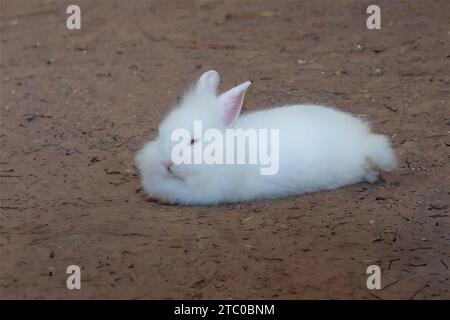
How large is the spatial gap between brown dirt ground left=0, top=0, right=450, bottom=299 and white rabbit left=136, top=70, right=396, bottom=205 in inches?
4.1

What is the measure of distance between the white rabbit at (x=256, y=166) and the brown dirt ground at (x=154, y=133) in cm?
10

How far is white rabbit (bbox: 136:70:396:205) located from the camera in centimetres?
489

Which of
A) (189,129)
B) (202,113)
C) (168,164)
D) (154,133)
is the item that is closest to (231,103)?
(202,113)

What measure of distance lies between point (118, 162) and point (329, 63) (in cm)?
260

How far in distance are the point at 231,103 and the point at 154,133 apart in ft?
4.45

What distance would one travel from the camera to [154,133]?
20.3 feet

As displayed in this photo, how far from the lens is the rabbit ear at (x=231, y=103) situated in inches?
195

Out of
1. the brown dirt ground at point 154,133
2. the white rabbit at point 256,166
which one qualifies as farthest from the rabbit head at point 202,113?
the brown dirt ground at point 154,133

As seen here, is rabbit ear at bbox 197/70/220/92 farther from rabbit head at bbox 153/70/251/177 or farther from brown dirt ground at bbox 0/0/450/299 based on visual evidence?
brown dirt ground at bbox 0/0/450/299

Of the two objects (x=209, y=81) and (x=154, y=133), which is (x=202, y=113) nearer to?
(x=209, y=81)

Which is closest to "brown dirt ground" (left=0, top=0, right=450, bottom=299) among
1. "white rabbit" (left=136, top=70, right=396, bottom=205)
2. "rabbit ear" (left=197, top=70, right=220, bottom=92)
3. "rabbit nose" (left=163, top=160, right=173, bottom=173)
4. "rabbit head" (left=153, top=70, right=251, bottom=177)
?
"white rabbit" (left=136, top=70, right=396, bottom=205)

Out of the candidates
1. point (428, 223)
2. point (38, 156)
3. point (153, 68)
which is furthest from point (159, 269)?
point (153, 68)

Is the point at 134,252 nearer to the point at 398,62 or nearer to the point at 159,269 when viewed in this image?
the point at 159,269

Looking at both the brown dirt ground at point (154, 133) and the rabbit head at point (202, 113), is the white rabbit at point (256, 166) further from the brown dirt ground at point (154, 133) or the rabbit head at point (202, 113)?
the brown dirt ground at point (154, 133)
